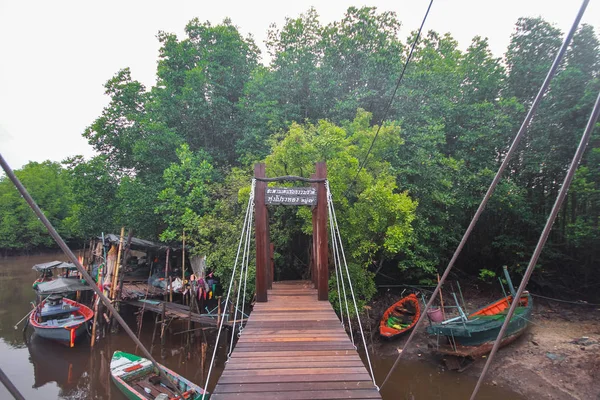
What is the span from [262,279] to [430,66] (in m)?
11.8

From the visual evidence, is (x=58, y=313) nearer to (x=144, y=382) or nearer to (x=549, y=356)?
(x=144, y=382)

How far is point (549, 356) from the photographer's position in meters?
7.52

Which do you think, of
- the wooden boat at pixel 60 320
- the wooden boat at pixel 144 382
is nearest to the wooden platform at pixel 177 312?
the wooden boat at pixel 60 320

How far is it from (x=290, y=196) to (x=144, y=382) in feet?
18.5

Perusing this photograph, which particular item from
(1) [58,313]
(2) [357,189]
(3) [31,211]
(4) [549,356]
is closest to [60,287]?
(1) [58,313]

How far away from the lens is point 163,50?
1509cm

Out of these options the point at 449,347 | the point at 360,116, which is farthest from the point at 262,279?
the point at 360,116

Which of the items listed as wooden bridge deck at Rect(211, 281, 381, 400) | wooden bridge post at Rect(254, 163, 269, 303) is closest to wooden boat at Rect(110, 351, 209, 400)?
wooden bridge post at Rect(254, 163, 269, 303)

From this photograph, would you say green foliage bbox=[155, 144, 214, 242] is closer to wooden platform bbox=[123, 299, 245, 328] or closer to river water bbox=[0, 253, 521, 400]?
wooden platform bbox=[123, 299, 245, 328]

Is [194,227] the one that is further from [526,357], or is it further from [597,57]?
[597,57]

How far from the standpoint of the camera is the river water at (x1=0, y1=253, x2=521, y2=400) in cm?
713

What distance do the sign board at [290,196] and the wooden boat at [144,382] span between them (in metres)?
4.06

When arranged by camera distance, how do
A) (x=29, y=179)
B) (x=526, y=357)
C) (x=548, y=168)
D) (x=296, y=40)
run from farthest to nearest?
(x=29, y=179), (x=296, y=40), (x=548, y=168), (x=526, y=357)

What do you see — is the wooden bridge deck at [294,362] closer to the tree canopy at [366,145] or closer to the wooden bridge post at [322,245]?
the wooden bridge post at [322,245]
